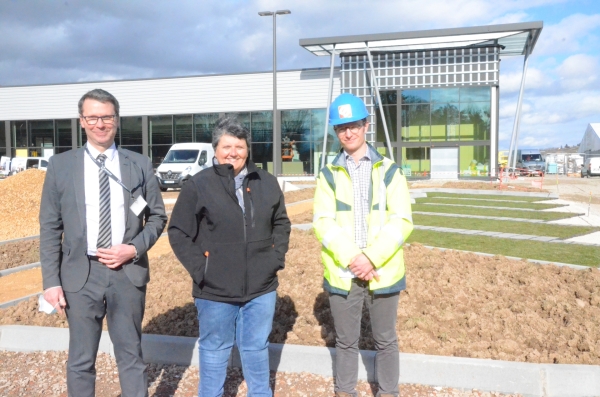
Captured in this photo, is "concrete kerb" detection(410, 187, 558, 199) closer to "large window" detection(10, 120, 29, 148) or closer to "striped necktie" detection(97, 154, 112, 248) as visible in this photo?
"striped necktie" detection(97, 154, 112, 248)

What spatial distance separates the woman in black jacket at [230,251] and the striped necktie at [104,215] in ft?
1.19

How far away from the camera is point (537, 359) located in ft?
14.6

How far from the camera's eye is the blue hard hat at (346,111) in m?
3.74

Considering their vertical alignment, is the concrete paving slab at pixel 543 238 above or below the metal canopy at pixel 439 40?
below

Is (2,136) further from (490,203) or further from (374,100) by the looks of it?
(490,203)

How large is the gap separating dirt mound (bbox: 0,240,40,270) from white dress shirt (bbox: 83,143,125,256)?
660cm

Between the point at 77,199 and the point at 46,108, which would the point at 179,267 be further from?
the point at 46,108

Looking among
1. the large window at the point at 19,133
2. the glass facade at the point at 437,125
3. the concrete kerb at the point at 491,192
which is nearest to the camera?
the concrete kerb at the point at 491,192

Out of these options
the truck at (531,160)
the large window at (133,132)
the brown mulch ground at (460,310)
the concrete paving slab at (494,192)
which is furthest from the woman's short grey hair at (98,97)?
the truck at (531,160)

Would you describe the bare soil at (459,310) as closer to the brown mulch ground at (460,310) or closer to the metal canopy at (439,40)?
the brown mulch ground at (460,310)

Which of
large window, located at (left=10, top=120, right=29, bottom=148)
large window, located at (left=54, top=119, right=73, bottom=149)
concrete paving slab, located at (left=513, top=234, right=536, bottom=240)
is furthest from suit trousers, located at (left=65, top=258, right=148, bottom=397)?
large window, located at (left=10, top=120, right=29, bottom=148)

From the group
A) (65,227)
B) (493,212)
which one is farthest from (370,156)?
(493,212)

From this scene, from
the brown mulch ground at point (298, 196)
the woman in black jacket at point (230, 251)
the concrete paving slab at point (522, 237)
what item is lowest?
the concrete paving slab at point (522, 237)

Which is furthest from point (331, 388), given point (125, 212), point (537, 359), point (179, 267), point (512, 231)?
point (512, 231)
